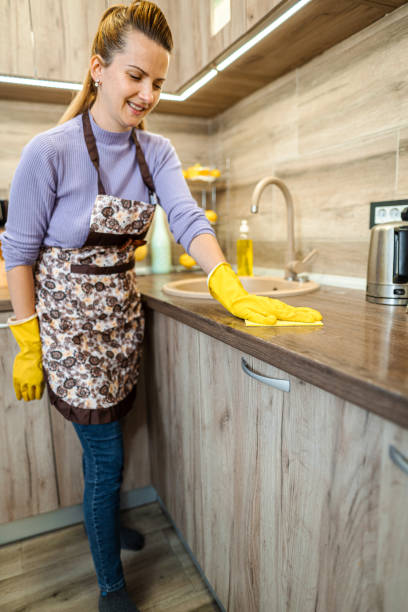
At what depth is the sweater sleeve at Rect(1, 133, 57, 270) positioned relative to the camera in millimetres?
909

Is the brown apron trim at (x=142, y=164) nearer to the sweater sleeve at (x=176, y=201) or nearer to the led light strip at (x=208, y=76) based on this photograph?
the sweater sleeve at (x=176, y=201)

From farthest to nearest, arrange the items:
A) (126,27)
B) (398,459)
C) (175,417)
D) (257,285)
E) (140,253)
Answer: (140,253), (257,285), (175,417), (126,27), (398,459)

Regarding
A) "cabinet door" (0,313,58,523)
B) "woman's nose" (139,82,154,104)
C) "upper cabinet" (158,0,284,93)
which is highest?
"upper cabinet" (158,0,284,93)

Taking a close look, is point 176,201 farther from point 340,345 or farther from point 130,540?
point 130,540

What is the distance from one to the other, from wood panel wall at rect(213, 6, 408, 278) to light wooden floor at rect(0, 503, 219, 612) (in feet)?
3.56

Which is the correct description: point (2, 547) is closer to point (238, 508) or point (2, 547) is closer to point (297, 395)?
point (238, 508)

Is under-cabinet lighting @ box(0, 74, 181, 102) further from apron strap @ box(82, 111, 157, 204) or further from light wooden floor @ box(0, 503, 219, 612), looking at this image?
light wooden floor @ box(0, 503, 219, 612)

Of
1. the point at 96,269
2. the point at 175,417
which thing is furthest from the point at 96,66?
the point at 175,417

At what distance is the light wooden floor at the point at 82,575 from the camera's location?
1.17 meters

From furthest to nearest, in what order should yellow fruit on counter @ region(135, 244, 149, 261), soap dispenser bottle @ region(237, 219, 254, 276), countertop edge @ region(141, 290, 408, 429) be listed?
yellow fruit on counter @ region(135, 244, 149, 261), soap dispenser bottle @ region(237, 219, 254, 276), countertop edge @ region(141, 290, 408, 429)

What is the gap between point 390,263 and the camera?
0.96 meters

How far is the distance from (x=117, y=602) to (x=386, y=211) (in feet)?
4.28

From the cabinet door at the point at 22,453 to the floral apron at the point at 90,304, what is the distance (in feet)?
1.05

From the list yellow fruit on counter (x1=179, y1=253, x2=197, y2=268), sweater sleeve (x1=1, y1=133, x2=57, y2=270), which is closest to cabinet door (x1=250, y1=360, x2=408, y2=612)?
sweater sleeve (x1=1, y1=133, x2=57, y2=270)
